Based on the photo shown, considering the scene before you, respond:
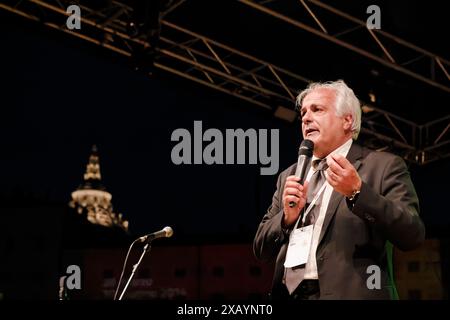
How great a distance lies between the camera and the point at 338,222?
2330 millimetres

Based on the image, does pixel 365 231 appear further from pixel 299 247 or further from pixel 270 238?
pixel 270 238

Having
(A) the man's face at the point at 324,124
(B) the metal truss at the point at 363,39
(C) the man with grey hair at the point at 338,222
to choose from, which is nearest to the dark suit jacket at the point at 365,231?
(C) the man with grey hair at the point at 338,222

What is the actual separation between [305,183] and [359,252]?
12.7 inches

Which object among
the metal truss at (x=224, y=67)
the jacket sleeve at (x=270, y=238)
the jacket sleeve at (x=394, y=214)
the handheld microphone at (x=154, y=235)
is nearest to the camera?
the jacket sleeve at (x=394, y=214)

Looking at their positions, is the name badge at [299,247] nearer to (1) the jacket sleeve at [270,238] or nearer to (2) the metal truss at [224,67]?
(1) the jacket sleeve at [270,238]

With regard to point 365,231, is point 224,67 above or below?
above

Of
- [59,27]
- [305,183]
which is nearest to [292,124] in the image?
[59,27]

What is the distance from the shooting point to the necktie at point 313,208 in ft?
7.62

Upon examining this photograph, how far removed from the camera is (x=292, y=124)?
922 cm

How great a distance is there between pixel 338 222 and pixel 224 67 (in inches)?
268

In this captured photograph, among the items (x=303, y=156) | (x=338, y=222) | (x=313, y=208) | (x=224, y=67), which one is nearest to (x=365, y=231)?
(x=338, y=222)

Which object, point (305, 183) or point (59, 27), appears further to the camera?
point (59, 27)

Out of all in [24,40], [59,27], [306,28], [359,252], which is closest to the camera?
[359,252]
